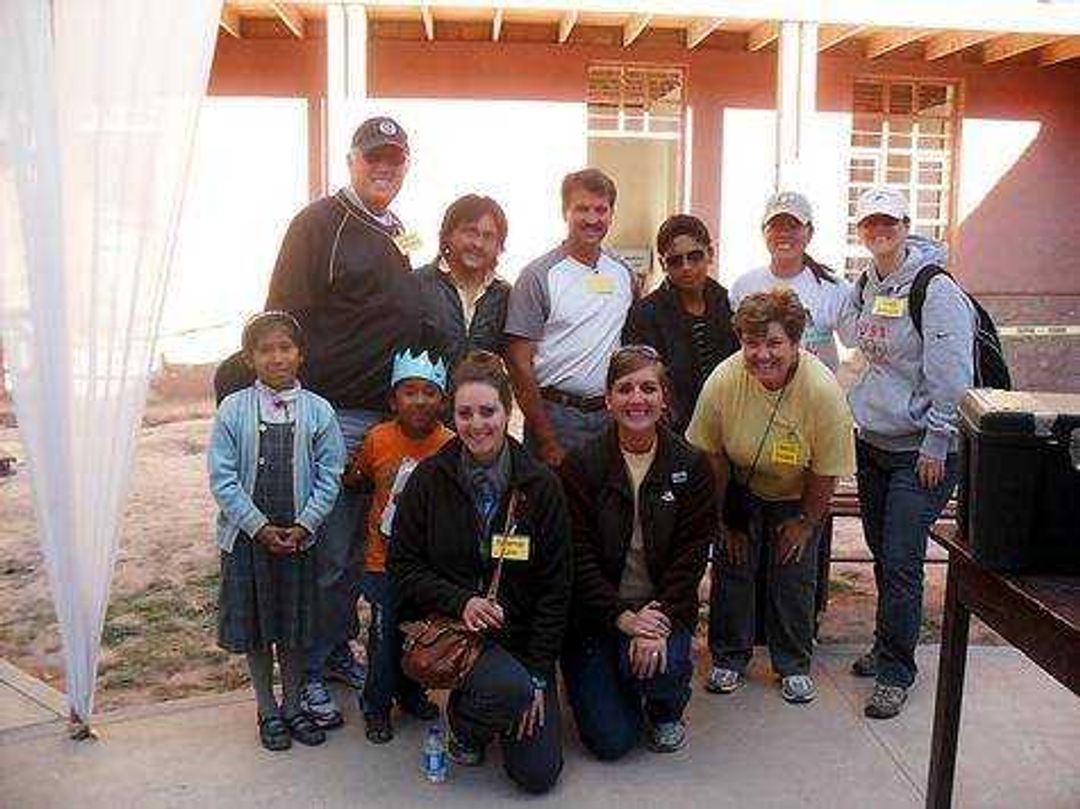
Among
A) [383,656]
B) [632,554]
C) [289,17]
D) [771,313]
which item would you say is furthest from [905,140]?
[383,656]

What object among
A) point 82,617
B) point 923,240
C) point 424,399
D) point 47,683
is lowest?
point 47,683

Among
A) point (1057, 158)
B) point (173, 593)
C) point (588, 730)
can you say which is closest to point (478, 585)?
point (588, 730)

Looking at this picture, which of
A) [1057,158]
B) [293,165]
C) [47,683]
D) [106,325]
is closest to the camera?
[106,325]

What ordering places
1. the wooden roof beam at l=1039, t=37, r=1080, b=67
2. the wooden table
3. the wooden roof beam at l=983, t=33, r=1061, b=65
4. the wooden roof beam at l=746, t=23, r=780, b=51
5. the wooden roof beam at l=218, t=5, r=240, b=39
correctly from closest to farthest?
the wooden table, the wooden roof beam at l=218, t=5, r=240, b=39, the wooden roof beam at l=746, t=23, r=780, b=51, the wooden roof beam at l=983, t=33, r=1061, b=65, the wooden roof beam at l=1039, t=37, r=1080, b=67

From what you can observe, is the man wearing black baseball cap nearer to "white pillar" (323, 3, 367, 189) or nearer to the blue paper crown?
the blue paper crown

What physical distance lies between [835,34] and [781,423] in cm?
702

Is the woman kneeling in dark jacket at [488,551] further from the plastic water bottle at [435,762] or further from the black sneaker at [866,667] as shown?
the black sneaker at [866,667]

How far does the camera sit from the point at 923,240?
11.6 feet

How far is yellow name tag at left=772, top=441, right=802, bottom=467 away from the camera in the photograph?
3.42m

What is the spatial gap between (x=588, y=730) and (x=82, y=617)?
4.90 ft

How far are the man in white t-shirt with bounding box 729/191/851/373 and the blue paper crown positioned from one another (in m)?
1.14

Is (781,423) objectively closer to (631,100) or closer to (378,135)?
(378,135)

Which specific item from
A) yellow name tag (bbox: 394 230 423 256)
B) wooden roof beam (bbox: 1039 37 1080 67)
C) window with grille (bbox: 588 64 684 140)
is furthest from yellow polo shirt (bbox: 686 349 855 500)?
wooden roof beam (bbox: 1039 37 1080 67)

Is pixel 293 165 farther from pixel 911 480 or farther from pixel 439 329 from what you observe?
pixel 911 480
